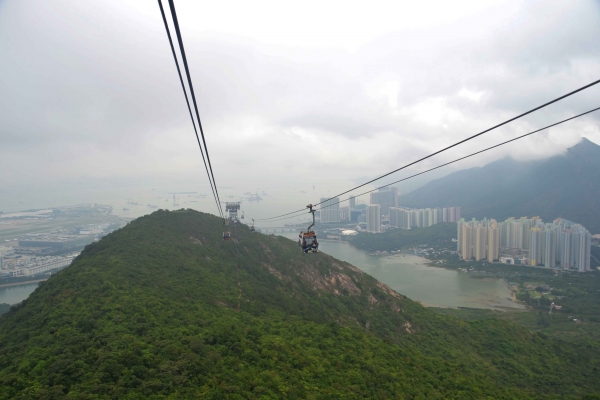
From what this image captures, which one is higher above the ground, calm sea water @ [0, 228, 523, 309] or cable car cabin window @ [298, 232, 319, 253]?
cable car cabin window @ [298, 232, 319, 253]

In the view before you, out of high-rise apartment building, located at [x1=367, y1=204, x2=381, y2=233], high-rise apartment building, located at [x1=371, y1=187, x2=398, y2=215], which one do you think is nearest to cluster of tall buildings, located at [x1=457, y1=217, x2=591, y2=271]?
high-rise apartment building, located at [x1=367, y1=204, x2=381, y2=233]

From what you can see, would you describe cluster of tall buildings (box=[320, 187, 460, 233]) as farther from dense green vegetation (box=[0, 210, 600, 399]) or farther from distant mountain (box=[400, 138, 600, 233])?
dense green vegetation (box=[0, 210, 600, 399])

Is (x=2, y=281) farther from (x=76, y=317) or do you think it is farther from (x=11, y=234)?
(x=76, y=317)

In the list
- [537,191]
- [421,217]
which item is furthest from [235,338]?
[537,191]

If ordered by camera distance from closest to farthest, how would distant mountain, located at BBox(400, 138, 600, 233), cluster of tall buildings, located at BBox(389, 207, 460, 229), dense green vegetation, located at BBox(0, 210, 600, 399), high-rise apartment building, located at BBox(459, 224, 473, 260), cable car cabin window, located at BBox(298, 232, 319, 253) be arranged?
1. dense green vegetation, located at BBox(0, 210, 600, 399)
2. cable car cabin window, located at BBox(298, 232, 319, 253)
3. high-rise apartment building, located at BBox(459, 224, 473, 260)
4. distant mountain, located at BBox(400, 138, 600, 233)
5. cluster of tall buildings, located at BBox(389, 207, 460, 229)

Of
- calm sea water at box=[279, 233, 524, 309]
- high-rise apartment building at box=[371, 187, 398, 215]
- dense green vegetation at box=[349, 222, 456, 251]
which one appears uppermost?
high-rise apartment building at box=[371, 187, 398, 215]
